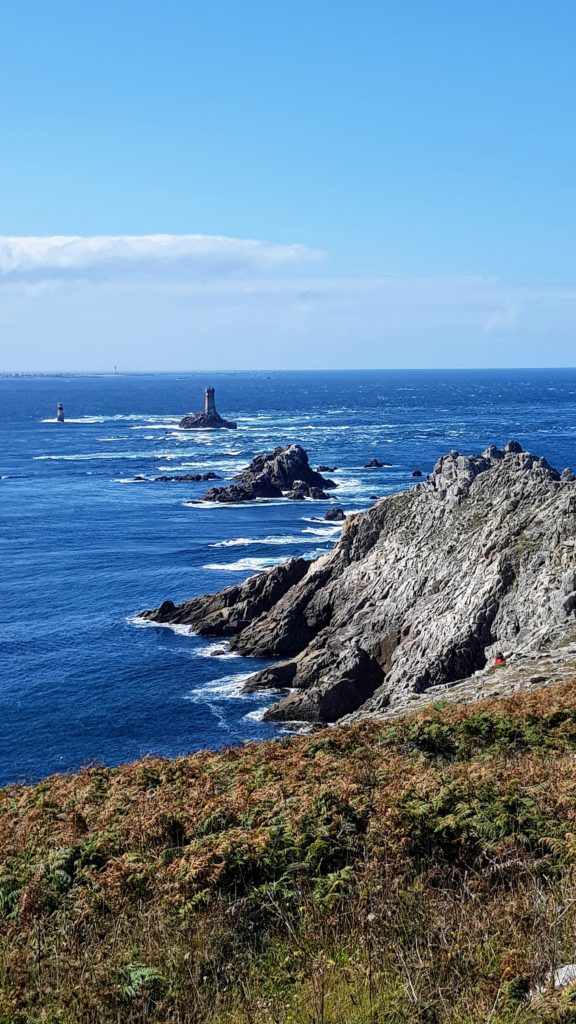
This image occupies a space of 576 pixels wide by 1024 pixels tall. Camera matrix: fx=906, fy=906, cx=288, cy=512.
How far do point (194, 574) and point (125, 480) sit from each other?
5357 centimetres

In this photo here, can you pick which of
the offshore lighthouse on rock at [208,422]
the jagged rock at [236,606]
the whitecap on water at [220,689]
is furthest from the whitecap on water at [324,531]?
the offshore lighthouse on rock at [208,422]

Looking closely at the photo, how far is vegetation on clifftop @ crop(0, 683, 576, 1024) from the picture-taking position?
938cm

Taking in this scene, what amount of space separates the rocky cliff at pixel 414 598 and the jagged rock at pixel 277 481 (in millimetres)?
45766

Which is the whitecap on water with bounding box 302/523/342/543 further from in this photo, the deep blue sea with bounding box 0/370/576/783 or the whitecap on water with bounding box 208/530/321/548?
the whitecap on water with bounding box 208/530/321/548

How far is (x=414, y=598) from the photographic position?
46625 millimetres

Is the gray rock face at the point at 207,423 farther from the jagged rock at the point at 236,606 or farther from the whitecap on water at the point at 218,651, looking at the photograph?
the whitecap on water at the point at 218,651

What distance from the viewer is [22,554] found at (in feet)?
244

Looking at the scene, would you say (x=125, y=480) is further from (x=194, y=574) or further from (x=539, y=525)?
(x=539, y=525)

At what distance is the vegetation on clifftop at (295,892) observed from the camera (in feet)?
30.8

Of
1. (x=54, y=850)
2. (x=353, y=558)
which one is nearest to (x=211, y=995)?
(x=54, y=850)

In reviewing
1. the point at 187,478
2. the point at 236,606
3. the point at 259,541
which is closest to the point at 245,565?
the point at 259,541

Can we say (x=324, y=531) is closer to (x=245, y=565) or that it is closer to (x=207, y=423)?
(x=245, y=565)

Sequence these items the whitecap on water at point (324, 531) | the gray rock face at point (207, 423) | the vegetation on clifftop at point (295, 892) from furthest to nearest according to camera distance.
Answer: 1. the gray rock face at point (207, 423)
2. the whitecap on water at point (324, 531)
3. the vegetation on clifftop at point (295, 892)

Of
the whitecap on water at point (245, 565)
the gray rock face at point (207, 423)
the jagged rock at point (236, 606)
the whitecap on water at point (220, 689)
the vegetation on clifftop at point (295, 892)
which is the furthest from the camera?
the gray rock face at point (207, 423)
